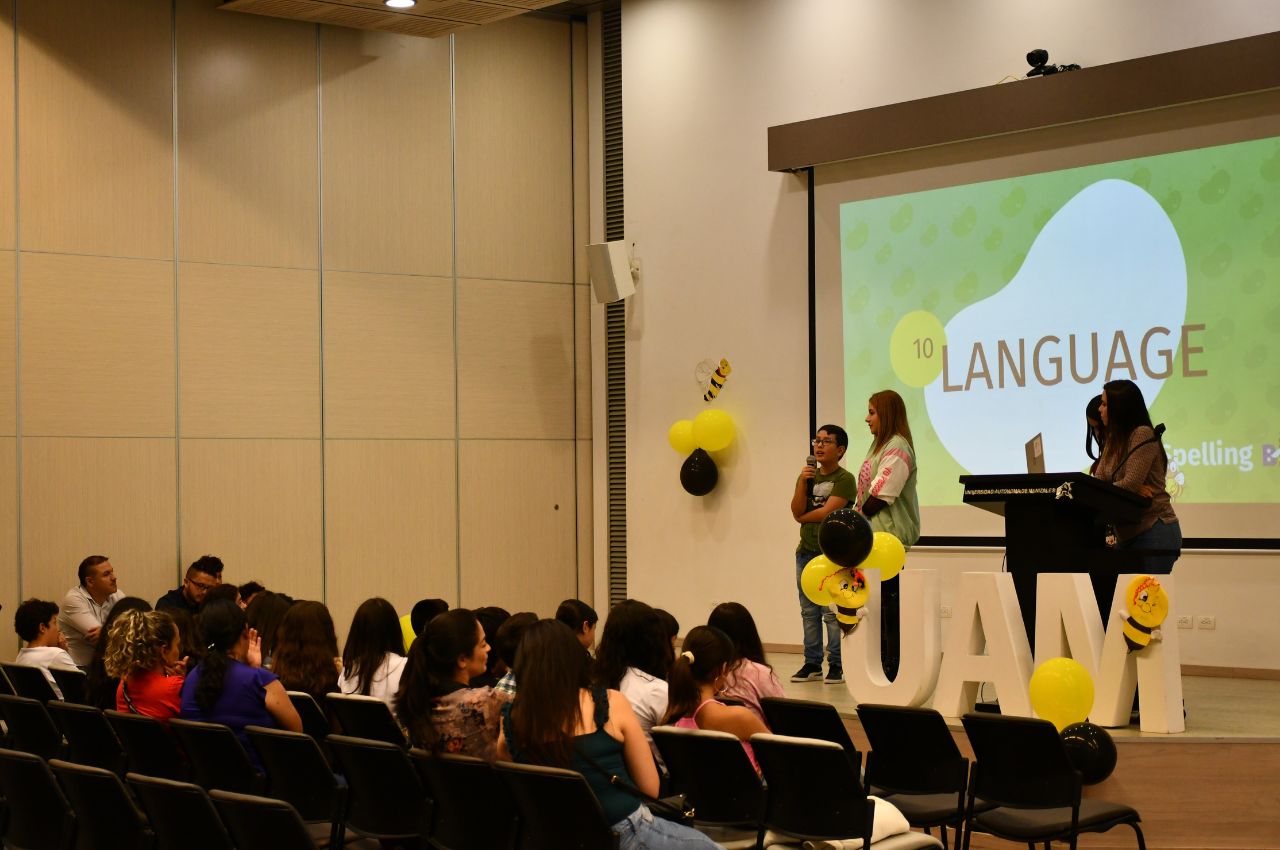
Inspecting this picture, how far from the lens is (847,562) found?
21.3 feet

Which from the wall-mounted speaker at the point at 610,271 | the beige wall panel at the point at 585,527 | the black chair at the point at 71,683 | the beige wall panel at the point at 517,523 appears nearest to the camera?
the black chair at the point at 71,683

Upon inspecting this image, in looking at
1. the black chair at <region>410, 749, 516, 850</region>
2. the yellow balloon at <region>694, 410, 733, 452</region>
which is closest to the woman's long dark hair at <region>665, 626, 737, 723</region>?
the black chair at <region>410, 749, 516, 850</region>

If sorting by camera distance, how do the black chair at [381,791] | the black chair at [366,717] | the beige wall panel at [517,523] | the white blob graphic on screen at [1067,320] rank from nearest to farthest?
the black chair at [381,791]
the black chair at [366,717]
the white blob graphic on screen at [1067,320]
the beige wall panel at [517,523]

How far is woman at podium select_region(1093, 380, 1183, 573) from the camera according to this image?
19.5 ft

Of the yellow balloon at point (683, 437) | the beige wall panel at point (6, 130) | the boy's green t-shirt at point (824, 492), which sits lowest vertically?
the boy's green t-shirt at point (824, 492)

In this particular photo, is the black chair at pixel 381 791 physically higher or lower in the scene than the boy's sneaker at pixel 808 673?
higher

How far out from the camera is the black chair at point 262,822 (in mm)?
3303

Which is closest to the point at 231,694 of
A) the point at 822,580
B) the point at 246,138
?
the point at 822,580

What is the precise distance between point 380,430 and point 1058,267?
470 centimetres

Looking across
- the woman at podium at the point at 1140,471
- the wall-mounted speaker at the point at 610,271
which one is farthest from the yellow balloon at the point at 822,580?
the wall-mounted speaker at the point at 610,271

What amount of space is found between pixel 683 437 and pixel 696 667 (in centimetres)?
576

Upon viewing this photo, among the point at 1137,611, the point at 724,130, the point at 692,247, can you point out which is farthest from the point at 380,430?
the point at 1137,611

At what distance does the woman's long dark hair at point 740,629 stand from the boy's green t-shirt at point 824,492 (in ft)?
8.29

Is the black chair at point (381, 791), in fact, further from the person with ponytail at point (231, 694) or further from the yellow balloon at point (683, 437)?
the yellow balloon at point (683, 437)
